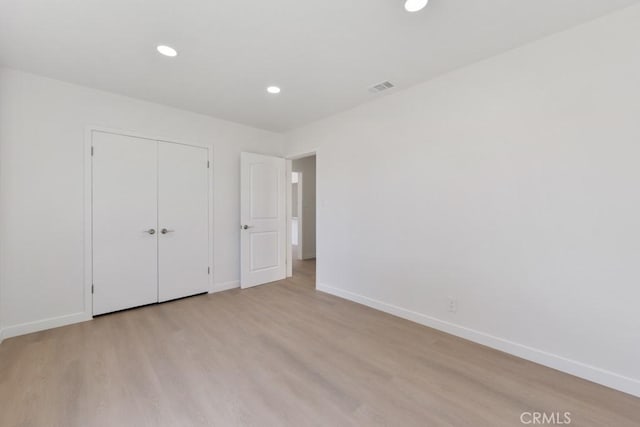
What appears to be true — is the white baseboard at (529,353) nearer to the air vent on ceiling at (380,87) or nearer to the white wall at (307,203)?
the air vent on ceiling at (380,87)

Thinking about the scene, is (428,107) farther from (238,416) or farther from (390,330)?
(238,416)

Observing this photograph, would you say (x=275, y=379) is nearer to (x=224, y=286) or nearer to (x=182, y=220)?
(x=224, y=286)

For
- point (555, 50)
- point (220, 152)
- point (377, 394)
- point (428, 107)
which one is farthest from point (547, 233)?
point (220, 152)

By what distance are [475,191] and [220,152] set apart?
3.31m

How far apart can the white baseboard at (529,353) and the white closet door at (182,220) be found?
250 centimetres

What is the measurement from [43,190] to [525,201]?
4.44m

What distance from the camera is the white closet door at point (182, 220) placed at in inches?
129

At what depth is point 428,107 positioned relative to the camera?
2.65 metres

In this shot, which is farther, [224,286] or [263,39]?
[224,286]

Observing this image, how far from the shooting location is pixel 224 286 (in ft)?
12.5

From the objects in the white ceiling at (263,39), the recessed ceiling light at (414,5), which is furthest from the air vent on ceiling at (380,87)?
the recessed ceiling light at (414,5)

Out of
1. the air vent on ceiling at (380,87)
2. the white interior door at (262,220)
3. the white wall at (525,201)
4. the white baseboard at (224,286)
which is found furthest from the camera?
the white interior door at (262,220)

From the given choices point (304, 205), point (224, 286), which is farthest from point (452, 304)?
point (304, 205)

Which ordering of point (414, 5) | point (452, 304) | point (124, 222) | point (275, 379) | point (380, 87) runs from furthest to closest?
point (124, 222) < point (380, 87) < point (452, 304) < point (275, 379) < point (414, 5)
